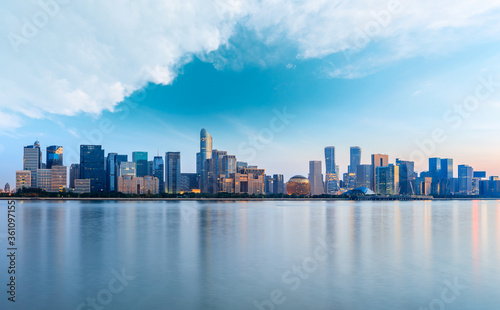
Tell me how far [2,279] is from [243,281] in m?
18.7

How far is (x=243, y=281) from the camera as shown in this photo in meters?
30.3

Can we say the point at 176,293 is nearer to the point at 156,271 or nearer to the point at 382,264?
the point at 156,271

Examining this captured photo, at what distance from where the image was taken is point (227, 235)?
5959 centimetres

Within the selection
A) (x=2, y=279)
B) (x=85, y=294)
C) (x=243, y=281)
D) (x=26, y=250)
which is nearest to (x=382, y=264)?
(x=243, y=281)

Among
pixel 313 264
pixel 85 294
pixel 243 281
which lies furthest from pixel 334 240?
pixel 85 294

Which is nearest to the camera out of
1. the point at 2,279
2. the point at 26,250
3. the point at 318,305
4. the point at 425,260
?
the point at 318,305

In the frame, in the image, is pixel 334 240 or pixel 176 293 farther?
A: pixel 334 240

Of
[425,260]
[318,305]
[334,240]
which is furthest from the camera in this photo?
[334,240]

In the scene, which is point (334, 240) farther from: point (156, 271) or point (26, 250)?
point (26, 250)

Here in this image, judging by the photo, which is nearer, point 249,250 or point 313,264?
point 313,264

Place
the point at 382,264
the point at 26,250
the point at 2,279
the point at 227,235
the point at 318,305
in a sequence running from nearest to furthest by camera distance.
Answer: the point at 318,305, the point at 2,279, the point at 382,264, the point at 26,250, the point at 227,235

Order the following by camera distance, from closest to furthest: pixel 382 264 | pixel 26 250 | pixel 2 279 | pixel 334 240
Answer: pixel 2 279 → pixel 382 264 → pixel 26 250 → pixel 334 240

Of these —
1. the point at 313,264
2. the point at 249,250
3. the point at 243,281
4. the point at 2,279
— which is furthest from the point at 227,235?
the point at 2,279

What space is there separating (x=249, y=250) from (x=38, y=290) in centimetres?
2364
